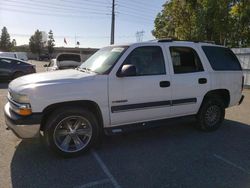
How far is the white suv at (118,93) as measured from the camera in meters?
4.05

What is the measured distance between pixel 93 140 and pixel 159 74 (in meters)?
1.76

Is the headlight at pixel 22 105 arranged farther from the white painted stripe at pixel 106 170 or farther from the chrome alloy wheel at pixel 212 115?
the chrome alloy wheel at pixel 212 115

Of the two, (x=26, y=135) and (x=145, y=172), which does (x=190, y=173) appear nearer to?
(x=145, y=172)

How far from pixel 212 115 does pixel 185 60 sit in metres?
1.55

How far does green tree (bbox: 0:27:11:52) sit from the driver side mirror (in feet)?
268

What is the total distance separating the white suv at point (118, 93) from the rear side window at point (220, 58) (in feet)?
0.09

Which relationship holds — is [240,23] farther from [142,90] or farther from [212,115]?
[142,90]

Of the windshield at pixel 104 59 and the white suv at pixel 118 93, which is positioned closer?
the white suv at pixel 118 93

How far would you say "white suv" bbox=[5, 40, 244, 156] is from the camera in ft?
13.3

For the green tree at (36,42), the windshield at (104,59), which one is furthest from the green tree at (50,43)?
the windshield at (104,59)

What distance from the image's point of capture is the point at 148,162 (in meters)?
4.21

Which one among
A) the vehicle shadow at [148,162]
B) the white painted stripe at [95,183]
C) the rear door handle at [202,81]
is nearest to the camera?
the white painted stripe at [95,183]

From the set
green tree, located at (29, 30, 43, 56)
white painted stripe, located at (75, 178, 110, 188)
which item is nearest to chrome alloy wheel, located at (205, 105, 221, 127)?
white painted stripe, located at (75, 178, 110, 188)

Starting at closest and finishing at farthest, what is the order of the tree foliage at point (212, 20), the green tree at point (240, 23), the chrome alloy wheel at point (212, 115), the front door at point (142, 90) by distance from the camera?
the front door at point (142, 90)
the chrome alloy wheel at point (212, 115)
the green tree at point (240, 23)
the tree foliage at point (212, 20)
